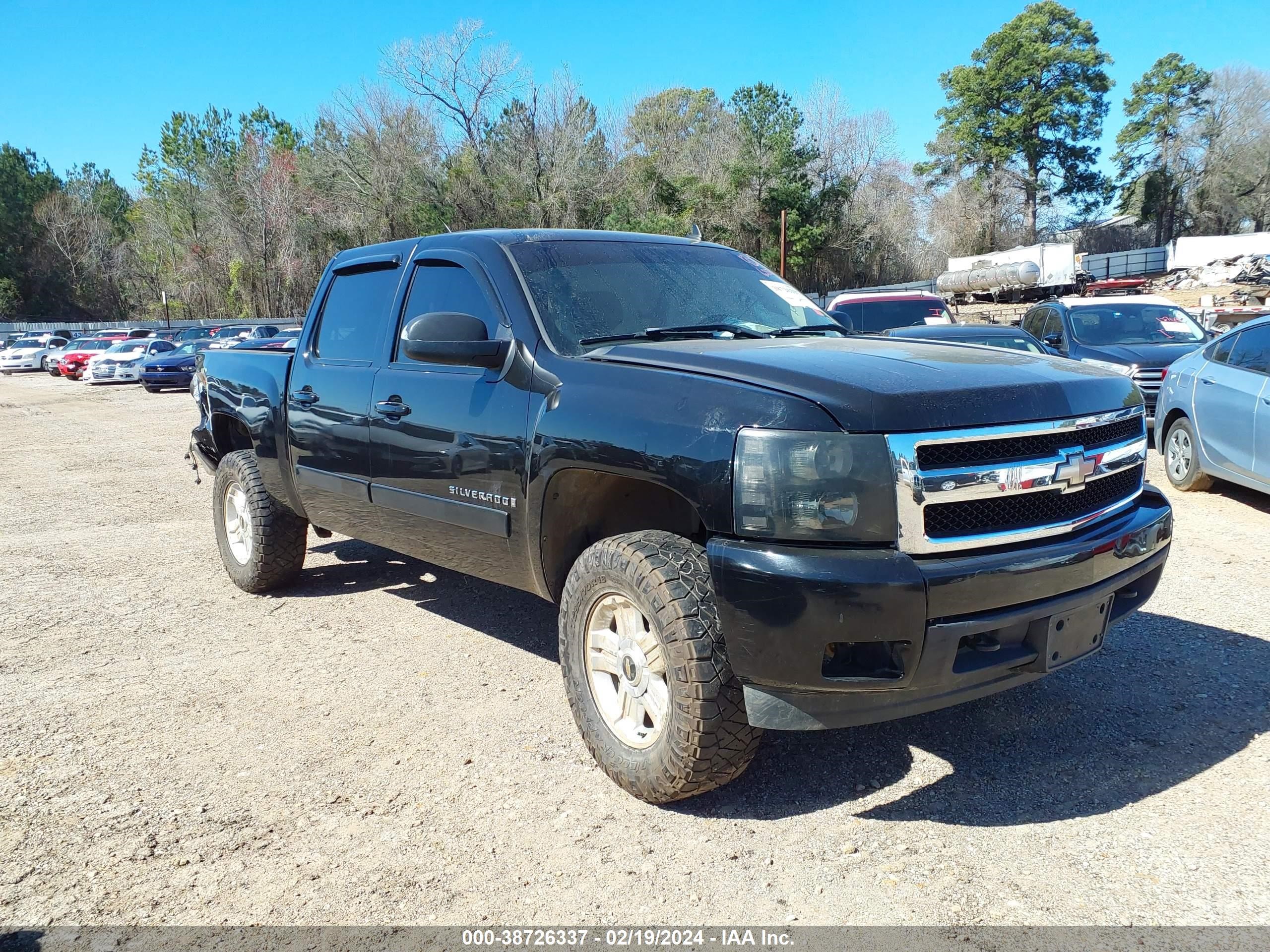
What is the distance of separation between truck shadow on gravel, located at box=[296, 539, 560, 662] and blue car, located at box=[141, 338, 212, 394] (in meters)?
22.4

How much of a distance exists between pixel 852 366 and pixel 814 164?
166 feet

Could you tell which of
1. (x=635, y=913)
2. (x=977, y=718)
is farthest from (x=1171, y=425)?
(x=635, y=913)

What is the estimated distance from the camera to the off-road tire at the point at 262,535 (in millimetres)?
5652

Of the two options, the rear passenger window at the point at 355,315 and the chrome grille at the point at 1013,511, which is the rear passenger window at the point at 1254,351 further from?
the rear passenger window at the point at 355,315

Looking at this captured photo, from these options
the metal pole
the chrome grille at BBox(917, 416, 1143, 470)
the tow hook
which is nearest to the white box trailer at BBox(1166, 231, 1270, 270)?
the metal pole

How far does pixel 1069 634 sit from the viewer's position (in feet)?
9.93

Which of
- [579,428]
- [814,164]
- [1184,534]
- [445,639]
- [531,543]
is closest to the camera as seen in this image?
[579,428]

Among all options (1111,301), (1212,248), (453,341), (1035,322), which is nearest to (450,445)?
(453,341)

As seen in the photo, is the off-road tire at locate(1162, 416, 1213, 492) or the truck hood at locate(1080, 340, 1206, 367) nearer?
the off-road tire at locate(1162, 416, 1213, 492)

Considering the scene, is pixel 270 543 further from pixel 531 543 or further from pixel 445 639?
pixel 531 543

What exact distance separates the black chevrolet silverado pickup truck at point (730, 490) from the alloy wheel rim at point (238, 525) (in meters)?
1.73

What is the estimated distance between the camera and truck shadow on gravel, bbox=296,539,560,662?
5.16m

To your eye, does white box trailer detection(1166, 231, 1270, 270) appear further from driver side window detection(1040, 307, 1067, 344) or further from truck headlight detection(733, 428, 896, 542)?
truck headlight detection(733, 428, 896, 542)

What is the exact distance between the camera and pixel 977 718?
3885 mm
